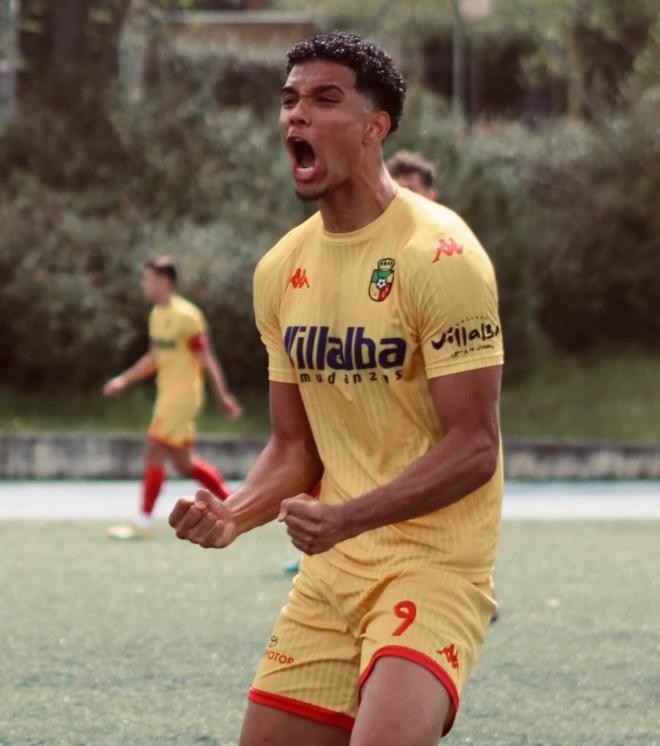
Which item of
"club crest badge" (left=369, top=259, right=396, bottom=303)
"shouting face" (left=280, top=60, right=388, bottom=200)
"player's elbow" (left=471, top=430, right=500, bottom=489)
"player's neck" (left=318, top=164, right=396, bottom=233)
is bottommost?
"player's elbow" (left=471, top=430, right=500, bottom=489)

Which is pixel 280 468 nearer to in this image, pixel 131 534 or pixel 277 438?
pixel 277 438

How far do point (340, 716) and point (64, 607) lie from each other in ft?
19.4

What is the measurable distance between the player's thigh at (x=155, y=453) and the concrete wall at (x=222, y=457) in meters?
5.19

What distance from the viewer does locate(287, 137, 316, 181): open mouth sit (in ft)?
14.3

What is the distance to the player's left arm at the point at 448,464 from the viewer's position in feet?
14.0

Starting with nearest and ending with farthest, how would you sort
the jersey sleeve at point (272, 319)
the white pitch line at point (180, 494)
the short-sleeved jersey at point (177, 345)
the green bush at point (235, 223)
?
the jersey sleeve at point (272, 319), the short-sleeved jersey at point (177, 345), the white pitch line at point (180, 494), the green bush at point (235, 223)

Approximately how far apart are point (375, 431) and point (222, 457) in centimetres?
1478

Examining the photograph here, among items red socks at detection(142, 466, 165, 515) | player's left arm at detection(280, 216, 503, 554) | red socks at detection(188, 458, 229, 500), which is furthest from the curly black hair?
red socks at detection(188, 458, 229, 500)

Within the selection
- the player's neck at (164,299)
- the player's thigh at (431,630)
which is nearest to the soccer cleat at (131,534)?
the player's neck at (164,299)

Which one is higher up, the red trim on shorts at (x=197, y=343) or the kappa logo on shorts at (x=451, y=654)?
the red trim on shorts at (x=197, y=343)

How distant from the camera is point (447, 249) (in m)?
4.38

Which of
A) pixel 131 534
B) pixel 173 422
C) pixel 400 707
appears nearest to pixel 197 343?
pixel 173 422

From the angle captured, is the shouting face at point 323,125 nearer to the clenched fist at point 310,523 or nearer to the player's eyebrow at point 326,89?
the player's eyebrow at point 326,89

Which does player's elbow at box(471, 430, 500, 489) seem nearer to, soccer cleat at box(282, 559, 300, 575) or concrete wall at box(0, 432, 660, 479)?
soccer cleat at box(282, 559, 300, 575)
